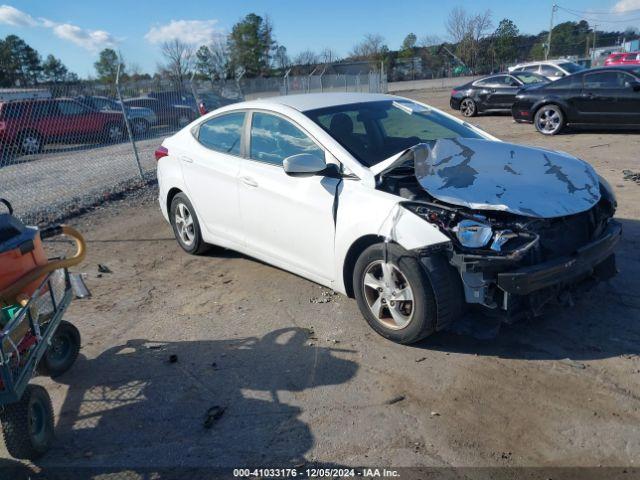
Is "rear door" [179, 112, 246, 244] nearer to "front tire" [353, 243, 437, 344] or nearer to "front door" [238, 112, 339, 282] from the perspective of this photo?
"front door" [238, 112, 339, 282]

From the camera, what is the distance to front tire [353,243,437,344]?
3.54 m

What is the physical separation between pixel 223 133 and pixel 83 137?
780cm

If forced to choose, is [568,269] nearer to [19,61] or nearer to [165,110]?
[165,110]

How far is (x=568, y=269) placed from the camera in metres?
3.47

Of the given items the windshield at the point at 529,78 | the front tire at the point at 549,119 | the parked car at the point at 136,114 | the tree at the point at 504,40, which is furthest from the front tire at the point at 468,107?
the tree at the point at 504,40

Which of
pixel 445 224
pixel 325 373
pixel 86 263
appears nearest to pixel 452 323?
pixel 445 224

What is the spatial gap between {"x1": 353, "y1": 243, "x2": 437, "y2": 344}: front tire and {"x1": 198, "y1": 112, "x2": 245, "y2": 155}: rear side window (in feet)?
6.36

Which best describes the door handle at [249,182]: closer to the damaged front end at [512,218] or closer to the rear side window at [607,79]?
the damaged front end at [512,218]

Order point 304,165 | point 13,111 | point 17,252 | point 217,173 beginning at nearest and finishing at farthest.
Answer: point 17,252 → point 304,165 → point 217,173 → point 13,111

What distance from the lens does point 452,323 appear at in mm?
3648

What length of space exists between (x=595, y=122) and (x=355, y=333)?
10230mm

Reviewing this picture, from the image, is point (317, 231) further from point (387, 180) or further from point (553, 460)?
point (553, 460)

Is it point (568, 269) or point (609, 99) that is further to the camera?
point (609, 99)

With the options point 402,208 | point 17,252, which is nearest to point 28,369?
point 17,252
